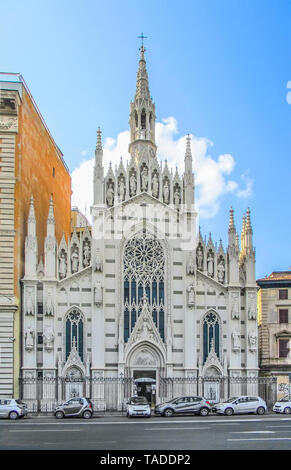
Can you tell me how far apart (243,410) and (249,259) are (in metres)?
11.7

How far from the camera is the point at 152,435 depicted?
27.2 meters

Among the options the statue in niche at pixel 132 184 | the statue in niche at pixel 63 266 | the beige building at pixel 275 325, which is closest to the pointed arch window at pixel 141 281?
the statue in niche at pixel 132 184

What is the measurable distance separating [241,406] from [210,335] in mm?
7712

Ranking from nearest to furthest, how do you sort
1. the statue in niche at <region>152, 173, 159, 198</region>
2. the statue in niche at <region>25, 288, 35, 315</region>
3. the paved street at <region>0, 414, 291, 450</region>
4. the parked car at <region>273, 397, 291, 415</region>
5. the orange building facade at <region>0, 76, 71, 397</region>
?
the paved street at <region>0, 414, 291, 450</region>
the parked car at <region>273, 397, 291, 415</region>
the orange building facade at <region>0, 76, 71, 397</region>
the statue in niche at <region>25, 288, 35, 315</region>
the statue in niche at <region>152, 173, 159, 198</region>

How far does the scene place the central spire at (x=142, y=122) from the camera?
175 ft

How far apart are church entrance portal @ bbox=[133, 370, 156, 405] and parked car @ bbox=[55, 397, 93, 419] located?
705 centimetres

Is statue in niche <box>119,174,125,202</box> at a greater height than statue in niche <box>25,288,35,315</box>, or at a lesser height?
greater

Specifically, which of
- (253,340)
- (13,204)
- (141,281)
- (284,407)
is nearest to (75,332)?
(141,281)

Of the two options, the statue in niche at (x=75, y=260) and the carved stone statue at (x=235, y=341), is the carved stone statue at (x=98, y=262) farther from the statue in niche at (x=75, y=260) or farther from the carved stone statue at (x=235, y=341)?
the carved stone statue at (x=235, y=341)

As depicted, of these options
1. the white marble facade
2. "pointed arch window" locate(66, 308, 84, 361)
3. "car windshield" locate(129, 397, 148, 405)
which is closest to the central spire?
the white marble facade

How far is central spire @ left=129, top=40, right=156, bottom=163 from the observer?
53375 millimetres

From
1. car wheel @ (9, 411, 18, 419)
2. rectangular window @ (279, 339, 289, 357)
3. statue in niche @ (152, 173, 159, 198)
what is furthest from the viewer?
rectangular window @ (279, 339, 289, 357)

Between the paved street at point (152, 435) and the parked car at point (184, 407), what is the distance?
5955 millimetres

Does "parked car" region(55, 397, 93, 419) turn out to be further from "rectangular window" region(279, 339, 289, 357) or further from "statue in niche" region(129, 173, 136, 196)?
"rectangular window" region(279, 339, 289, 357)
